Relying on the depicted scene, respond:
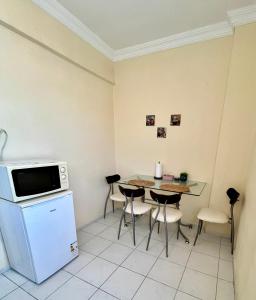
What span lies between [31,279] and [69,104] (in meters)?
2.01

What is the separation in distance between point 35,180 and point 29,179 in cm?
5

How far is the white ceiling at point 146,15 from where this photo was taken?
68.8 inches

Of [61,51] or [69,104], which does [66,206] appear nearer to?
[69,104]

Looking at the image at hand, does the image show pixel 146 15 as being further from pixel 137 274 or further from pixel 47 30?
pixel 137 274

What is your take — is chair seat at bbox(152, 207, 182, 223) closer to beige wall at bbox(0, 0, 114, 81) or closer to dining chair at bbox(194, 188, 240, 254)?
dining chair at bbox(194, 188, 240, 254)

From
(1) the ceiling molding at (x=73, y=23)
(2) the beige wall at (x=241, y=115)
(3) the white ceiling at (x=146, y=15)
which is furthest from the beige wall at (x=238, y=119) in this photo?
(1) the ceiling molding at (x=73, y=23)

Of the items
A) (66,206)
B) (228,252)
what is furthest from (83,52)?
(228,252)

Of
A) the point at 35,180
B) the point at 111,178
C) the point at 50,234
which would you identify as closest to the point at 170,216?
the point at 111,178

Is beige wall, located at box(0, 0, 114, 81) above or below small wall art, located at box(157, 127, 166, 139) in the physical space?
above

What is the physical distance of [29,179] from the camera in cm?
146

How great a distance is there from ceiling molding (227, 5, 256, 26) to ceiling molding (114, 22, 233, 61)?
0.11 metres

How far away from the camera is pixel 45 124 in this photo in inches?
75.6

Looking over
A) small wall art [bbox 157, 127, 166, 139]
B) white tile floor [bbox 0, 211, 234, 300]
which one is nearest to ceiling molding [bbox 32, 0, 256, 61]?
small wall art [bbox 157, 127, 166, 139]

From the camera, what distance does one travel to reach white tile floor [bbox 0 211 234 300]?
1.45 meters
